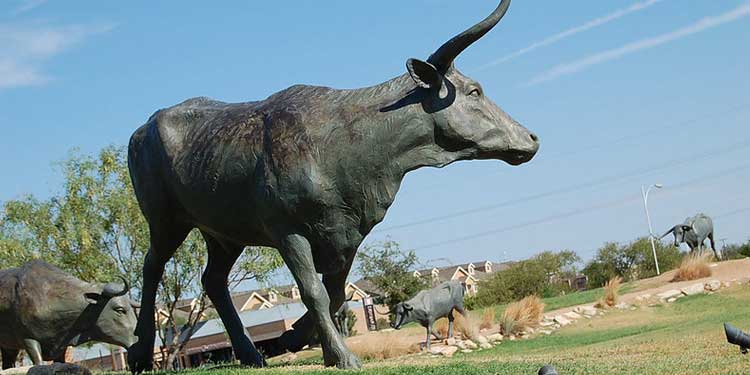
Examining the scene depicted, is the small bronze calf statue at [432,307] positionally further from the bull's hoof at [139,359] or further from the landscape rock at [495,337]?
the bull's hoof at [139,359]

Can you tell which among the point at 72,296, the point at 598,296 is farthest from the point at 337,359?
the point at 598,296

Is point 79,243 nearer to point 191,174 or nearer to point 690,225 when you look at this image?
point 191,174

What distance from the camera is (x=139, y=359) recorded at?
8.32 meters

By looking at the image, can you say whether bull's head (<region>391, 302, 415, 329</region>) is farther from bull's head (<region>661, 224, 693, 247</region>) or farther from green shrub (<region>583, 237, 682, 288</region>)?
green shrub (<region>583, 237, 682, 288</region>)

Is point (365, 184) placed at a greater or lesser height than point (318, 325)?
greater

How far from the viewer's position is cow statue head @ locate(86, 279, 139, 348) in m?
11.4

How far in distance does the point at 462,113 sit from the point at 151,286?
10.6 feet

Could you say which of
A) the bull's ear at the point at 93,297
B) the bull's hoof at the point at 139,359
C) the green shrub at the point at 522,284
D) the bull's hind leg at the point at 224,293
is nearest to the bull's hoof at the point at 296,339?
the bull's hind leg at the point at 224,293

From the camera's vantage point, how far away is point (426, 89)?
680 centimetres

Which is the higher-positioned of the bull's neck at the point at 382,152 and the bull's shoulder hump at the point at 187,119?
the bull's shoulder hump at the point at 187,119

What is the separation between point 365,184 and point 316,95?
3.03ft

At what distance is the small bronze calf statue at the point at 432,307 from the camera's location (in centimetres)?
2181

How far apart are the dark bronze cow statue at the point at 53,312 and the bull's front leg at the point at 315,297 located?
5161 millimetres

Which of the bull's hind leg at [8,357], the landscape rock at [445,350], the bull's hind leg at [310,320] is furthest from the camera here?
the landscape rock at [445,350]
